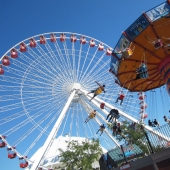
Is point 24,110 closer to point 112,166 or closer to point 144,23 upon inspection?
point 112,166

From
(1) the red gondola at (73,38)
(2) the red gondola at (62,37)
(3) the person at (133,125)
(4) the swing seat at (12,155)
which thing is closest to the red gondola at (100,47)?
(1) the red gondola at (73,38)

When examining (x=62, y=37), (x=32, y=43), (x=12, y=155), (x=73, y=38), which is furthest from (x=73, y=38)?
(x=12, y=155)

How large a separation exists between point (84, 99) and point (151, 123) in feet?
32.4

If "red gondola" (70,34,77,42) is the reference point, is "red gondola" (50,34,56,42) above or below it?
above

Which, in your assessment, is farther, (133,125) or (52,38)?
(52,38)

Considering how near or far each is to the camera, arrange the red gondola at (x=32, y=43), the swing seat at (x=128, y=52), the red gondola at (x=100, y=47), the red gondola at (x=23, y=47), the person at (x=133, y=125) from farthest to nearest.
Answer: the red gondola at (x=100, y=47)
the red gondola at (x=32, y=43)
the red gondola at (x=23, y=47)
the person at (x=133, y=125)
the swing seat at (x=128, y=52)

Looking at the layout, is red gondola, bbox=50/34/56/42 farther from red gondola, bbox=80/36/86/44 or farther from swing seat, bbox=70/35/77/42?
red gondola, bbox=80/36/86/44

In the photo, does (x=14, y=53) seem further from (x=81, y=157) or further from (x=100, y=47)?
(x=81, y=157)

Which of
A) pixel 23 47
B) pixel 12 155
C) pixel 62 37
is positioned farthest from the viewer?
pixel 62 37

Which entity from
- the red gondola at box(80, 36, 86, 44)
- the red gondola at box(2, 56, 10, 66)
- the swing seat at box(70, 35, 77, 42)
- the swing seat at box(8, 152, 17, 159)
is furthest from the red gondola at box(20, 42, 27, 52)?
the swing seat at box(8, 152, 17, 159)

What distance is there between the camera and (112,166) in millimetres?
11875

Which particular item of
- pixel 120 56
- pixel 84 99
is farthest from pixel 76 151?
pixel 120 56

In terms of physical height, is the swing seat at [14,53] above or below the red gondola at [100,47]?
above

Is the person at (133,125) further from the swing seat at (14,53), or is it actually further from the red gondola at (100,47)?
the swing seat at (14,53)
